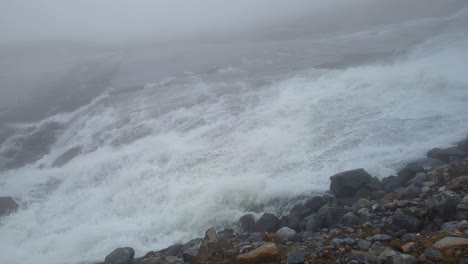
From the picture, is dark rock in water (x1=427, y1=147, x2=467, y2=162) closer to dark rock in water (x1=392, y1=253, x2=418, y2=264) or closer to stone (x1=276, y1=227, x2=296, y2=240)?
stone (x1=276, y1=227, x2=296, y2=240)

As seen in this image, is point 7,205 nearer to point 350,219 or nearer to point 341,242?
point 350,219

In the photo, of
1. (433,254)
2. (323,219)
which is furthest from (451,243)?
(323,219)

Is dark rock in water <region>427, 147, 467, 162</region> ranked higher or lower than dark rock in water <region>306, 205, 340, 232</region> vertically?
higher

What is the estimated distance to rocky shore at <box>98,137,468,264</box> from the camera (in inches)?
250

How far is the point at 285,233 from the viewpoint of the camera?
8789 mm

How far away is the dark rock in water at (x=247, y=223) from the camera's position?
10.1 m

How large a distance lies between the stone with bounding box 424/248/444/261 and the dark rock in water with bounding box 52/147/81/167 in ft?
50.2

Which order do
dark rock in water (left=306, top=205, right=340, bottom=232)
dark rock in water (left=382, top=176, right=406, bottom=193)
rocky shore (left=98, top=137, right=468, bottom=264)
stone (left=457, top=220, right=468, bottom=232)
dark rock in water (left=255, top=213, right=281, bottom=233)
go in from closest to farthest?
rocky shore (left=98, top=137, right=468, bottom=264) < stone (left=457, top=220, right=468, bottom=232) < dark rock in water (left=306, top=205, right=340, bottom=232) < dark rock in water (left=255, top=213, right=281, bottom=233) < dark rock in water (left=382, top=176, right=406, bottom=193)

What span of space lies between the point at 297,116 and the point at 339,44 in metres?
17.3

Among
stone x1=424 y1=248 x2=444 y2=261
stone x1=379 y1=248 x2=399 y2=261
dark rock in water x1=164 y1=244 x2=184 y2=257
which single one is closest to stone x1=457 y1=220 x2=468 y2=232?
stone x1=424 y1=248 x2=444 y2=261

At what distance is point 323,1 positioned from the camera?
207 ft

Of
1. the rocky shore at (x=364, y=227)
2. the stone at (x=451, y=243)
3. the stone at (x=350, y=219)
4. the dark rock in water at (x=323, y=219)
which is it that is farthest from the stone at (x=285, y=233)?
the stone at (x=451, y=243)

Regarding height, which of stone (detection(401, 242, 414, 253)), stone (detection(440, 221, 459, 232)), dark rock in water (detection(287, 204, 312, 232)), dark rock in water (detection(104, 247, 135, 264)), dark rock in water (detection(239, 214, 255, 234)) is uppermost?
stone (detection(440, 221, 459, 232))

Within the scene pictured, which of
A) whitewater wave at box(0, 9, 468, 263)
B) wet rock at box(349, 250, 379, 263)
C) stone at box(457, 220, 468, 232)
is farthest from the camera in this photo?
whitewater wave at box(0, 9, 468, 263)
